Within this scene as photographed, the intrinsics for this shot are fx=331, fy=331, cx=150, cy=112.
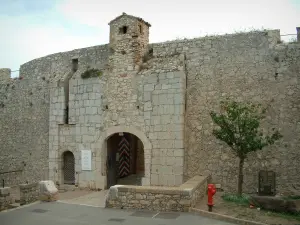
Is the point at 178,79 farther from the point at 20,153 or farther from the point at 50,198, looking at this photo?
the point at 20,153

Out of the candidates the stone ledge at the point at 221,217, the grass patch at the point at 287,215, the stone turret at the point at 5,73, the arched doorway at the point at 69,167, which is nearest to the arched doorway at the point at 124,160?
the arched doorway at the point at 69,167

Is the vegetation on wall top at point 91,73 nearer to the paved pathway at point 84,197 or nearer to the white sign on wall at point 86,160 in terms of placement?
the white sign on wall at point 86,160

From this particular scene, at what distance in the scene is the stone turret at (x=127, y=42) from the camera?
42.8 ft

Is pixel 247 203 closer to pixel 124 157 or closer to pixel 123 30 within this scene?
pixel 124 157

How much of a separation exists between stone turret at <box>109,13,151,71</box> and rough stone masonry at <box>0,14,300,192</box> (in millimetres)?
39

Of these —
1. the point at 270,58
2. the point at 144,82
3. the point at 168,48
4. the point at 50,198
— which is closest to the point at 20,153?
the point at 50,198

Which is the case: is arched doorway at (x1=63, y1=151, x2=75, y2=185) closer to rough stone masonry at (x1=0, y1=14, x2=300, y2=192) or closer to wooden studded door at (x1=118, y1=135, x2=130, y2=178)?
rough stone masonry at (x1=0, y1=14, x2=300, y2=192)

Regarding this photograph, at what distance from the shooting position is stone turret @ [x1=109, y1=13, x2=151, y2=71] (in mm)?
13039

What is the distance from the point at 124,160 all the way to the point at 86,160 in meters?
3.03

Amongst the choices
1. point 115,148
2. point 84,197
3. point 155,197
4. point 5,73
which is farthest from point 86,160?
point 5,73

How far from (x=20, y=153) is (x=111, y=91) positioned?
718 cm

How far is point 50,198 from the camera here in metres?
10.9

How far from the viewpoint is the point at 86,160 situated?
13.4m

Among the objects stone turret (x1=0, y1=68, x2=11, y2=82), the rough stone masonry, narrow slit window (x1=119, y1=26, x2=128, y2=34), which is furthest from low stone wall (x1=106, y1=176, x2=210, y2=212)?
stone turret (x1=0, y1=68, x2=11, y2=82)
